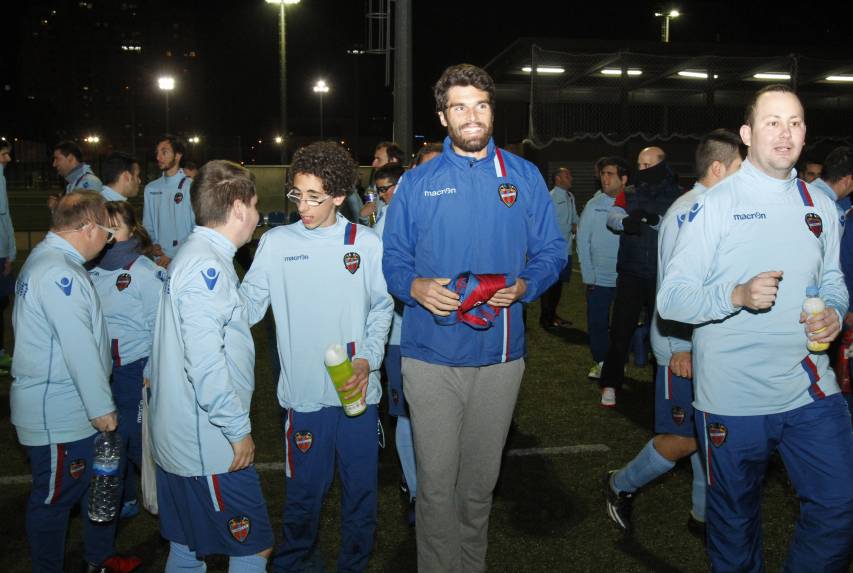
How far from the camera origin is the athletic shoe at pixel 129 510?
484cm

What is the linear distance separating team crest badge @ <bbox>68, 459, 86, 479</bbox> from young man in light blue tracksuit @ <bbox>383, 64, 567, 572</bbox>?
1660mm

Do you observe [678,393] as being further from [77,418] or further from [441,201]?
[77,418]

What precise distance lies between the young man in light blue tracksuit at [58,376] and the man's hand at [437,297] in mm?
1586

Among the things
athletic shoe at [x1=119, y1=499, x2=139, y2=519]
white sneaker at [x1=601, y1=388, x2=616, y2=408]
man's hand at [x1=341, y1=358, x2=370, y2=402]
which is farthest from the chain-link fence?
man's hand at [x1=341, y1=358, x2=370, y2=402]

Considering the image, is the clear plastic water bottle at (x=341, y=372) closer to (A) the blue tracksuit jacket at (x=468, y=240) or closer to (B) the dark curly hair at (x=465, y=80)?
(A) the blue tracksuit jacket at (x=468, y=240)

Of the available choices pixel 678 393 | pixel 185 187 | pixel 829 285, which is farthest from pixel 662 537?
pixel 185 187

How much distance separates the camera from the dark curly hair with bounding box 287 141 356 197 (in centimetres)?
363

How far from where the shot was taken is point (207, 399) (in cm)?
284

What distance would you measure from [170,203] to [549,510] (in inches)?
233

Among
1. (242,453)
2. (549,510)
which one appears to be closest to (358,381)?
(242,453)

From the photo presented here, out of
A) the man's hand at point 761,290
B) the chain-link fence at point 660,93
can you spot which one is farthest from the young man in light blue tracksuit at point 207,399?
the chain-link fence at point 660,93

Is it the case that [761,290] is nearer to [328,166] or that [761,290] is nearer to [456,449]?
[456,449]

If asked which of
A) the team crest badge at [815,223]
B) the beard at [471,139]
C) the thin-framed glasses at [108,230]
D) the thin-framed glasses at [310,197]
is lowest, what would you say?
the thin-framed glasses at [108,230]

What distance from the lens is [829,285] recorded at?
129 inches
